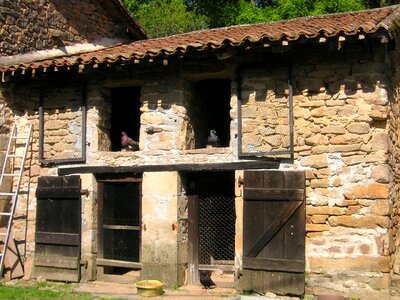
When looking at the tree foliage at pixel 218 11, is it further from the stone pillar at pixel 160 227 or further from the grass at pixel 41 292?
the grass at pixel 41 292

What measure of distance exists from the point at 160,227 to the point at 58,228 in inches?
73.1

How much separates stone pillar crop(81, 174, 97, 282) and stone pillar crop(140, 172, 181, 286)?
937mm

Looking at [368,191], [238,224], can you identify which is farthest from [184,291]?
[368,191]

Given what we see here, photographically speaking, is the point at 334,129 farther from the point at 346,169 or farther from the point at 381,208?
the point at 381,208

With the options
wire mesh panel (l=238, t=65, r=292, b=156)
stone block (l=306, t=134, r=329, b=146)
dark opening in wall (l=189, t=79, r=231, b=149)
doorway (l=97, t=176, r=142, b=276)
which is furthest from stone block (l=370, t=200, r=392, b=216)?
doorway (l=97, t=176, r=142, b=276)

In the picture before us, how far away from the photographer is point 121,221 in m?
8.57

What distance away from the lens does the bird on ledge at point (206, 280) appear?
7.96 metres

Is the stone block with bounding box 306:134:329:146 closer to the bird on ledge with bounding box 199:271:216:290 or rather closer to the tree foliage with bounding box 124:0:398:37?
the bird on ledge with bounding box 199:271:216:290

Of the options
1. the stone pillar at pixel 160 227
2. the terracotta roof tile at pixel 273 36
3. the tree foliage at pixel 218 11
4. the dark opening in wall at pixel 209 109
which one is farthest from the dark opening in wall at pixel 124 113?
the tree foliage at pixel 218 11

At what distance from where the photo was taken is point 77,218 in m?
8.41

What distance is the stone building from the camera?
6922mm

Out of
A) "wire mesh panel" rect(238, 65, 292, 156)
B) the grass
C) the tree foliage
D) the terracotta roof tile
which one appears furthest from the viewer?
the tree foliage

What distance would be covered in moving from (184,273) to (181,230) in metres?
0.68

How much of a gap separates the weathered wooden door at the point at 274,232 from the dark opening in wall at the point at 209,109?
68.4 inches
